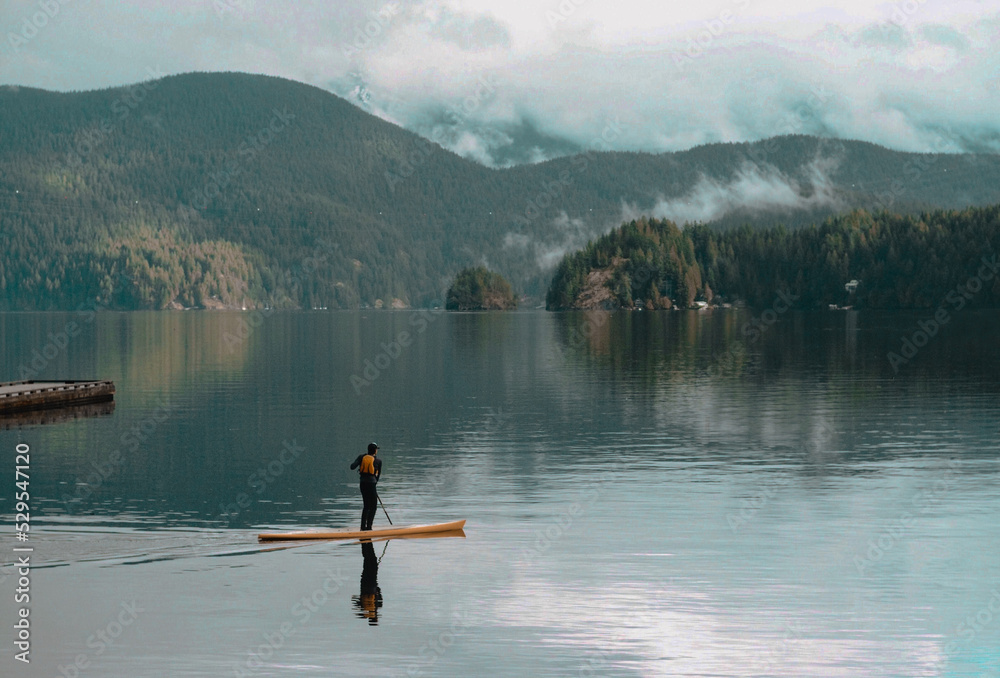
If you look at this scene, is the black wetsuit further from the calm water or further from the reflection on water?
the reflection on water

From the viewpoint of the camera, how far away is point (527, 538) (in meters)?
42.8

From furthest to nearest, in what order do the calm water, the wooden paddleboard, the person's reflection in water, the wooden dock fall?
the wooden dock < the wooden paddleboard < the person's reflection in water < the calm water

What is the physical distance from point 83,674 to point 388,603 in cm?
858

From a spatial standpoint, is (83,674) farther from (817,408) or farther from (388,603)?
(817,408)

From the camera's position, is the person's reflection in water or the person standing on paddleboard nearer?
the person's reflection in water

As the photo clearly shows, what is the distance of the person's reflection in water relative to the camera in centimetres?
3344

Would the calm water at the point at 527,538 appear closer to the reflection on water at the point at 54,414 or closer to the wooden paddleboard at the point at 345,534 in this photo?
the wooden paddleboard at the point at 345,534

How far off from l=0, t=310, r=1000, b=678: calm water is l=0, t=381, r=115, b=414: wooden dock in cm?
318

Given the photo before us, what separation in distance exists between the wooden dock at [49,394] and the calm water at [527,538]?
318 centimetres

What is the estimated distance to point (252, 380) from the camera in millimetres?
113688

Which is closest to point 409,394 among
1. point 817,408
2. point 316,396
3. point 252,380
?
→ point 316,396

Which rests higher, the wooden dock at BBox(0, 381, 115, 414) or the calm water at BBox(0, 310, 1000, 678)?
the wooden dock at BBox(0, 381, 115, 414)

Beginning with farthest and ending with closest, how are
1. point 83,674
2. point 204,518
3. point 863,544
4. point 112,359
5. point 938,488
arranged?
point 112,359 < point 938,488 < point 204,518 < point 863,544 < point 83,674

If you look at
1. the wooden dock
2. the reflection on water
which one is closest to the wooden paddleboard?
the reflection on water
